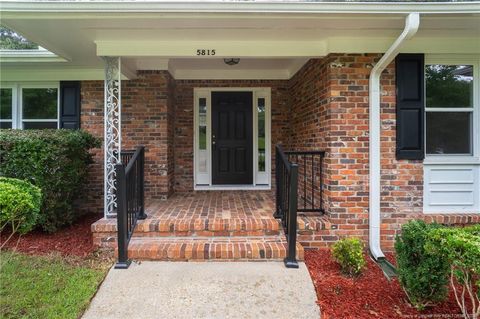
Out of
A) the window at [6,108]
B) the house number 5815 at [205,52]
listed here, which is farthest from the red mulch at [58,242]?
the house number 5815 at [205,52]

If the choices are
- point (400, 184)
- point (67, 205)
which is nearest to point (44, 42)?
point (67, 205)

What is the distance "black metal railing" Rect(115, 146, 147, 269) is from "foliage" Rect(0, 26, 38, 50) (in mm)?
3354

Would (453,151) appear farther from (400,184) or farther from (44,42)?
(44,42)

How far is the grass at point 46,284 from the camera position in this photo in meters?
2.27

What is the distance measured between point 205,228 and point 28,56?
3.76 meters

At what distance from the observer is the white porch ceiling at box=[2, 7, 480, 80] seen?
2863 millimetres

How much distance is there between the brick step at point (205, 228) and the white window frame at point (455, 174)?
195 centimetres

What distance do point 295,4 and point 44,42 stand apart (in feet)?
9.70

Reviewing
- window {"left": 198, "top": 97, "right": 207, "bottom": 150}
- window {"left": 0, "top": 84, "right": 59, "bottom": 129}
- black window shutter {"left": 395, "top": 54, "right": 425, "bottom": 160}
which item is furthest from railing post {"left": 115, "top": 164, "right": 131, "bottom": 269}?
black window shutter {"left": 395, "top": 54, "right": 425, "bottom": 160}

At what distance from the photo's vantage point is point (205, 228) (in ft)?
10.9

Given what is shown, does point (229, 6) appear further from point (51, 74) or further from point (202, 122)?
point (51, 74)

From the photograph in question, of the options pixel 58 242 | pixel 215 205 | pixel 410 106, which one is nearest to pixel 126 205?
pixel 58 242

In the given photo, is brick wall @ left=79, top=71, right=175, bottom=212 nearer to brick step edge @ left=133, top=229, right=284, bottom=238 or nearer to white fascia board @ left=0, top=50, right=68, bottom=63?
white fascia board @ left=0, top=50, right=68, bottom=63

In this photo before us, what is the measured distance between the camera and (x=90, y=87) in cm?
483
